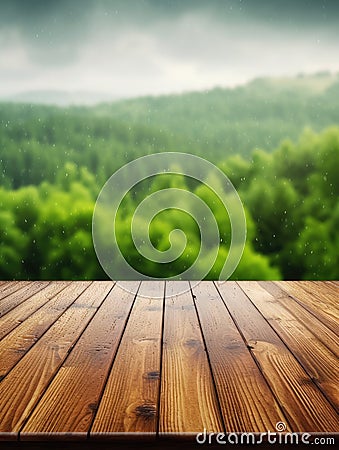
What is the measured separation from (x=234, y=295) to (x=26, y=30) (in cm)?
220

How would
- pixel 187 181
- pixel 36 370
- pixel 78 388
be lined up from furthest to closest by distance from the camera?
pixel 187 181 → pixel 36 370 → pixel 78 388

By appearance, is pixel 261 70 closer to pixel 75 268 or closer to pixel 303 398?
pixel 75 268

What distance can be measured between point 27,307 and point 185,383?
48.1 inches

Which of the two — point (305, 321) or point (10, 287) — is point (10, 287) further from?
point (305, 321)

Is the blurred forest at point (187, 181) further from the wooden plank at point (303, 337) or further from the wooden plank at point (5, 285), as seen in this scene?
the wooden plank at point (303, 337)

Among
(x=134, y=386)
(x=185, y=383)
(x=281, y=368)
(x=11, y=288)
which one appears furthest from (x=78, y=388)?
(x=11, y=288)

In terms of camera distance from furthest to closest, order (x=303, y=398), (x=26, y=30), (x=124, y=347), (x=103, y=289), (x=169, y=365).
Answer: (x=26, y=30) → (x=103, y=289) → (x=124, y=347) → (x=169, y=365) → (x=303, y=398)

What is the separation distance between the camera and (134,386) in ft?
4.82

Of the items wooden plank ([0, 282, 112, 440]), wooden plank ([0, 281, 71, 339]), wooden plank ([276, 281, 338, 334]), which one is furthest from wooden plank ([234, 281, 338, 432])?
wooden plank ([0, 281, 71, 339])

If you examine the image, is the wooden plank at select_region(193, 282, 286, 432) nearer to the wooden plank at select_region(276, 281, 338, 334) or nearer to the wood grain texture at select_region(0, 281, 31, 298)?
the wooden plank at select_region(276, 281, 338, 334)

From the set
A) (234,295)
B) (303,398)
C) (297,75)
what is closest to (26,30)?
(297,75)

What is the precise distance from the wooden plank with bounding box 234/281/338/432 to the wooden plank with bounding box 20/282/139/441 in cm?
44

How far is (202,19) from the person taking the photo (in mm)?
3725

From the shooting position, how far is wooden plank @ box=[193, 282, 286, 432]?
49.4 inches
